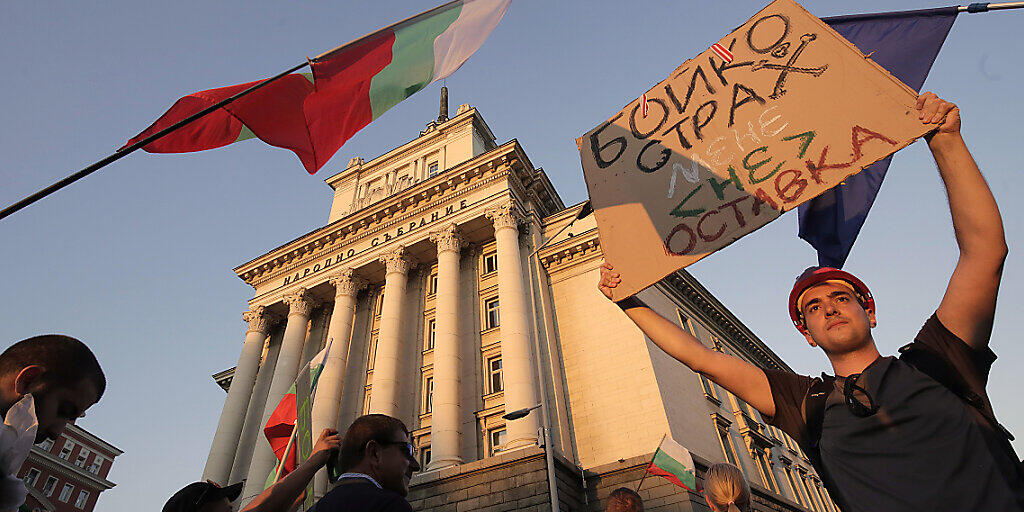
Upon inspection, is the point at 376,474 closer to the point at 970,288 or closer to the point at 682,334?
the point at 682,334

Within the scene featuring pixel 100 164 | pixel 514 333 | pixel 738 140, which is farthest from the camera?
pixel 514 333

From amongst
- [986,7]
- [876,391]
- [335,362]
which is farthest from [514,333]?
[876,391]

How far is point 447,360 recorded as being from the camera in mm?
20156

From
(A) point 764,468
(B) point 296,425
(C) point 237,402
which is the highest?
(C) point 237,402

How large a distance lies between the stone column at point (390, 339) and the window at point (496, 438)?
12.8ft

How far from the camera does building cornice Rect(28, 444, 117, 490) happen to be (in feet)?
166

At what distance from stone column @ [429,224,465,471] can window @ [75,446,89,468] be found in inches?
2346

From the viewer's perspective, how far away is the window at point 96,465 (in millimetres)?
58912

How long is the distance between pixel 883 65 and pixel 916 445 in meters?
4.14

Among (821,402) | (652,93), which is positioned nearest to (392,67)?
(652,93)

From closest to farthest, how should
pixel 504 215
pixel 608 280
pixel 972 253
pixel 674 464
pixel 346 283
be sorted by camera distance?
pixel 972 253
pixel 608 280
pixel 674 464
pixel 504 215
pixel 346 283

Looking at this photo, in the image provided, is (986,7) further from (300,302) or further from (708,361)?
(300,302)

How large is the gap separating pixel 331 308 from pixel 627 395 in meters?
17.1

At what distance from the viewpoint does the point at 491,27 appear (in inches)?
307
